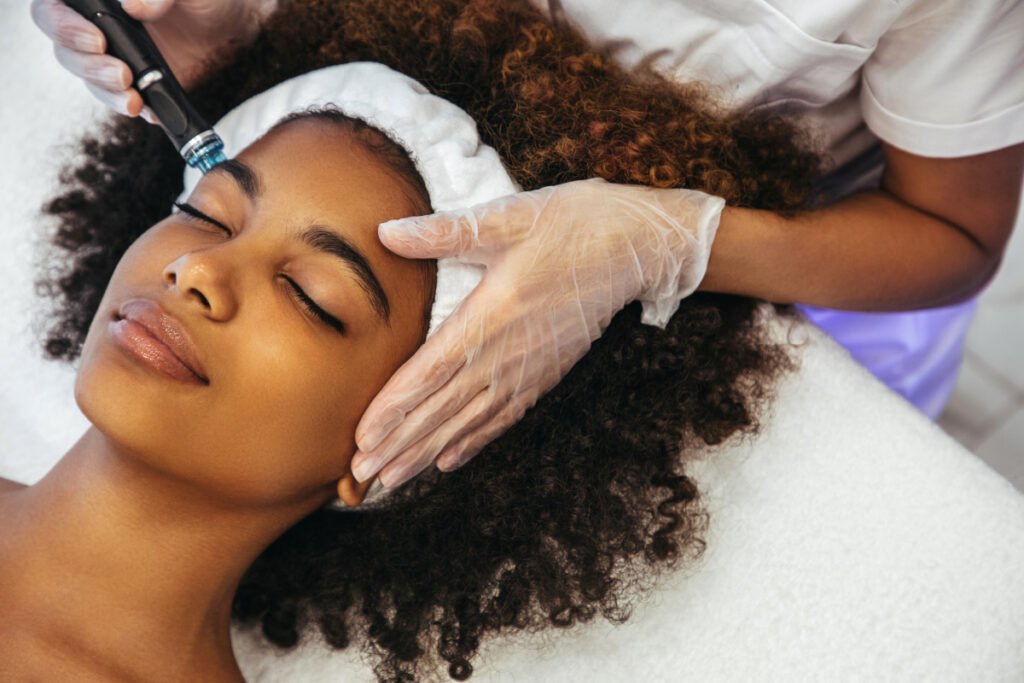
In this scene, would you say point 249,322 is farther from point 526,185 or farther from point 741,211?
point 741,211

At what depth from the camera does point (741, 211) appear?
45.0 inches

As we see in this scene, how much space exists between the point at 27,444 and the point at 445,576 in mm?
743

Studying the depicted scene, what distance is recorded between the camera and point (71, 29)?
3.58 feet

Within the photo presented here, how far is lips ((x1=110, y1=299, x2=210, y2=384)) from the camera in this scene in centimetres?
92

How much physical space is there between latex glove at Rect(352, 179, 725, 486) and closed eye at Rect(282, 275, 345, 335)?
0.10 m

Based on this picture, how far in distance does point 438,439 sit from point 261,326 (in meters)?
0.26

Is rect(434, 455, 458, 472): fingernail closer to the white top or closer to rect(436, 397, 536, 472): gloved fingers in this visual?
rect(436, 397, 536, 472): gloved fingers

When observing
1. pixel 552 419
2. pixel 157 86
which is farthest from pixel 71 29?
pixel 552 419

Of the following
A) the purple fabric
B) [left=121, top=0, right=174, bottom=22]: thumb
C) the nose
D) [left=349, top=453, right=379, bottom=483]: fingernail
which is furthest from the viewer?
the purple fabric

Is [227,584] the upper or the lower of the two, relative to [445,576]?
upper

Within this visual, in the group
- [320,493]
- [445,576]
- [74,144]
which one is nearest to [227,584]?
[320,493]

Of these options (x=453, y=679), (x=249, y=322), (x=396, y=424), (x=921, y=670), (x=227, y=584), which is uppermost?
(x=249, y=322)

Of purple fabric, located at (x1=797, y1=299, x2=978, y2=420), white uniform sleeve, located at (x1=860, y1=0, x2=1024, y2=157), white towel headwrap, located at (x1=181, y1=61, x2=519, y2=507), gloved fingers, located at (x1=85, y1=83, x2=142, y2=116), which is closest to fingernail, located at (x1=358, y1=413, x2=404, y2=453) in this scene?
white towel headwrap, located at (x1=181, y1=61, x2=519, y2=507)

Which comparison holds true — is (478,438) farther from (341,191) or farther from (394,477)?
(341,191)
